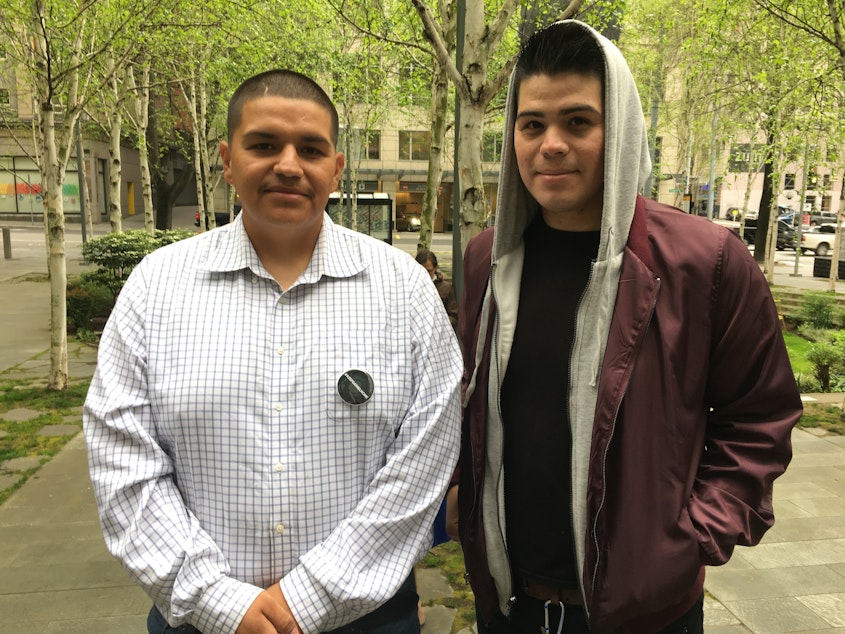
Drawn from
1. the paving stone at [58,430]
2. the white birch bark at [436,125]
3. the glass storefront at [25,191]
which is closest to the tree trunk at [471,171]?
the white birch bark at [436,125]

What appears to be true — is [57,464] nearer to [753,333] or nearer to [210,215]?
[753,333]

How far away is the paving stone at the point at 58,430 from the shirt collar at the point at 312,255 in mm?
5257

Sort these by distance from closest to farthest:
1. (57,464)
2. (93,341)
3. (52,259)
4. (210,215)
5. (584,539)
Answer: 1. (584,539)
2. (57,464)
3. (52,259)
4. (93,341)
5. (210,215)

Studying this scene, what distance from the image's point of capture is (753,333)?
5.54ft

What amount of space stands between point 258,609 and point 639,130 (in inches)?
60.6

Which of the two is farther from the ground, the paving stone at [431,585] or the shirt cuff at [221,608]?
the shirt cuff at [221,608]

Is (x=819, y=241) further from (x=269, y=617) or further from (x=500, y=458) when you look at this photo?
(x=269, y=617)

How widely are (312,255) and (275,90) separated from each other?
0.45m

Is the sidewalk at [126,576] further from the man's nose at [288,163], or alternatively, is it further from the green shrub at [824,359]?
the green shrub at [824,359]

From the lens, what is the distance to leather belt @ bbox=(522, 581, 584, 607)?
189 centimetres

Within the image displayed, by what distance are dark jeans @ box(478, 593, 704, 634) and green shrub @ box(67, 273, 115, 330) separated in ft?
34.4

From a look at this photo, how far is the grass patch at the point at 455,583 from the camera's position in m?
3.48

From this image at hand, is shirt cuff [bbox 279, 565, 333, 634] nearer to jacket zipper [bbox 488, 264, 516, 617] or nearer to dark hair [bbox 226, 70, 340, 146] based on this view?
jacket zipper [bbox 488, 264, 516, 617]

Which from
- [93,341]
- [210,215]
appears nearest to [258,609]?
[93,341]
